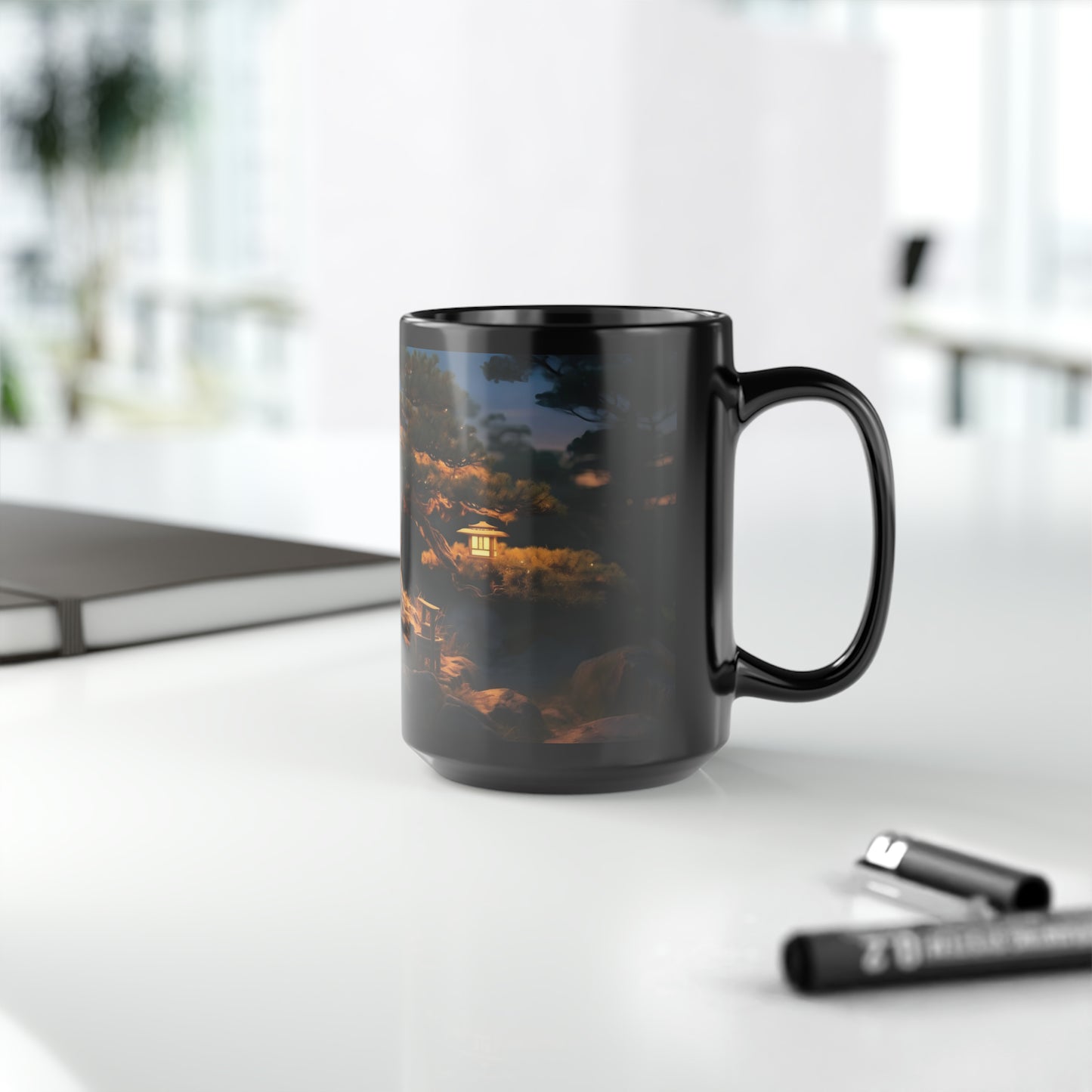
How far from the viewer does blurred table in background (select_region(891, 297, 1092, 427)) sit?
4.10 metres

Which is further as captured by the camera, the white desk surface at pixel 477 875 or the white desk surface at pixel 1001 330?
the white desk surface at pixel 1001 330

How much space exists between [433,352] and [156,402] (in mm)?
5505

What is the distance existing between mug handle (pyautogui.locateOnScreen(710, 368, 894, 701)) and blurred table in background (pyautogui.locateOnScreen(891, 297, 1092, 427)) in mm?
3644

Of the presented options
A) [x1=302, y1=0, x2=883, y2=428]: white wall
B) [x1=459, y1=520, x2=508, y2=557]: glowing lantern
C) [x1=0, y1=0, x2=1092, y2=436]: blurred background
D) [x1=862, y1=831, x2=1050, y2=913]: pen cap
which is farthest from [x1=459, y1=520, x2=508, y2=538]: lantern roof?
[x1=302, y1=0, x2=883, y2=428]: white wall

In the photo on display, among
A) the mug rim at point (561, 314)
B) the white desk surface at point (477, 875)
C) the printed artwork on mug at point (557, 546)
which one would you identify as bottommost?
the white desk surface at point (477, 875)

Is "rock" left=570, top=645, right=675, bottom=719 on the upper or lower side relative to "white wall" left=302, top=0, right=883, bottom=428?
lower

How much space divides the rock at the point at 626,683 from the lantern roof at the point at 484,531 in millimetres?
44

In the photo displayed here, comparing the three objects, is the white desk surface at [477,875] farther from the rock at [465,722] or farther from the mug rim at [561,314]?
the mug rim at [561,314]

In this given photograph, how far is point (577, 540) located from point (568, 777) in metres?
0.07

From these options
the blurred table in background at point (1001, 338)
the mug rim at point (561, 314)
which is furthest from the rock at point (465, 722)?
the blurred table in background at point (1001, 338)

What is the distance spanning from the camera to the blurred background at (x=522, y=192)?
318cm

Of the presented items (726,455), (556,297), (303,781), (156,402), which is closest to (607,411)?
(726,455)

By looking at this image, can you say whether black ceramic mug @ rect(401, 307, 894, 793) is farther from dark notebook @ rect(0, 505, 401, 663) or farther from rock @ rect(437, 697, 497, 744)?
dark notebook @ rect(0, 505, 401, 663)

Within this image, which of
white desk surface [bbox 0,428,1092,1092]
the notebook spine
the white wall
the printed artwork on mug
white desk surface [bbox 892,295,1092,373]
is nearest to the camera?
white desk surface [bbox 0,428,1092,1092]
